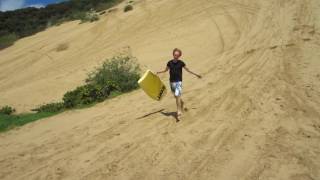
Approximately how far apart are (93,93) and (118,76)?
143 centimetres

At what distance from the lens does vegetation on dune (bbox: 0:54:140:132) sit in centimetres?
1575

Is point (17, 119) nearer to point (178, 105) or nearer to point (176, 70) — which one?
point (178, 105)

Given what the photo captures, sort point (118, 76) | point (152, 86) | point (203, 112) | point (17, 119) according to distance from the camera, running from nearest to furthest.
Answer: point (203, 112), point (152, 86), point (17, 119), point (118, 76)

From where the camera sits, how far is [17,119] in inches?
612

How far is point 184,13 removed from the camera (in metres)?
27.3

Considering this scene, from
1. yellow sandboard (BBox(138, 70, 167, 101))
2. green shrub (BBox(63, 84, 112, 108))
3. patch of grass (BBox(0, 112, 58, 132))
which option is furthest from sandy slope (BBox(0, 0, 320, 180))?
green shrub (BBox(63, 84, 112, 108))

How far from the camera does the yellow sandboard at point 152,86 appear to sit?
11.8m

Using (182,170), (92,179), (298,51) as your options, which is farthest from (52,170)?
(298,51)

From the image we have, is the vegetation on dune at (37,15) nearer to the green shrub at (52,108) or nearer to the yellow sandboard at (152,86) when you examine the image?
the green shrub at (52,108)

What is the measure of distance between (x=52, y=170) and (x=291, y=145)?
4.31 meters

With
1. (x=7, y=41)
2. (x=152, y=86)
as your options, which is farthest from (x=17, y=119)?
(x=7, y=41)

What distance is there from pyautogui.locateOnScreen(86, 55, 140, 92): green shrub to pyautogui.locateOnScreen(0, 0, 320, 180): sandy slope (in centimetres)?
112

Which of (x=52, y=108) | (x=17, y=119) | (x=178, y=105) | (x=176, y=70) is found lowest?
(x=17, y=119)

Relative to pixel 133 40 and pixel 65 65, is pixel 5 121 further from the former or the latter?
pixel 133 40
